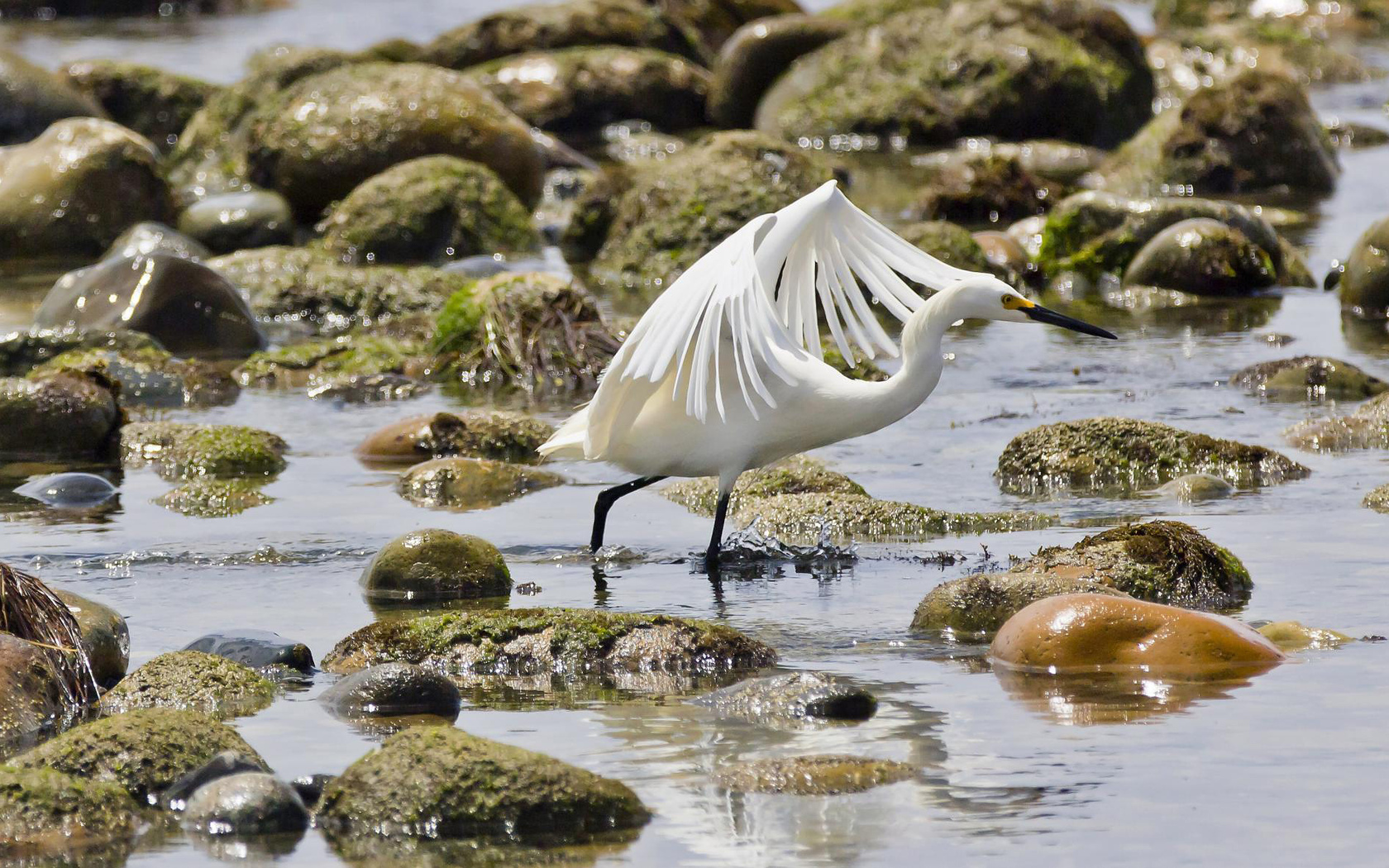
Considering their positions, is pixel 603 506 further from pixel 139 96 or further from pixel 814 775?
pixel 139 96

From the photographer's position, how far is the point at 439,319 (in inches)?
584

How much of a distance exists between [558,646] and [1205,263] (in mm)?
11630

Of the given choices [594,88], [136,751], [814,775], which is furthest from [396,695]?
[594,88]

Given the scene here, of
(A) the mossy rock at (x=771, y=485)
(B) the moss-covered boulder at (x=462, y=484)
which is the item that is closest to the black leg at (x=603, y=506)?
(A) the mossy rock at (x=771, y=485)

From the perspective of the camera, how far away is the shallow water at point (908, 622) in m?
4.98

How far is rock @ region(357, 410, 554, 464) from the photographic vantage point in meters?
11.5

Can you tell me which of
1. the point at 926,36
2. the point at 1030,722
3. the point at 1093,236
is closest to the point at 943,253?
the point at 1093,236

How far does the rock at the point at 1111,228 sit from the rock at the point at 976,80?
9536 mm

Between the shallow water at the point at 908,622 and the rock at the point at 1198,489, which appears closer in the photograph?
the shallow water at the point at 908,622

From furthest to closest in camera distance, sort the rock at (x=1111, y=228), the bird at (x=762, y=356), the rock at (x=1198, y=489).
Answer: the rock at (x=1111, y=228) → the rock at (x=1198, y=489) → the bird at (x=762, y=356)

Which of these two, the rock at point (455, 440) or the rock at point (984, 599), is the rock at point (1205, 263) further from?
the rock at point (984, 599)

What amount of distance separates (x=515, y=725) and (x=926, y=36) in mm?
24580

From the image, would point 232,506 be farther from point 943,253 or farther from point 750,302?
point 943,253

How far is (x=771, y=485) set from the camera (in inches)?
392
